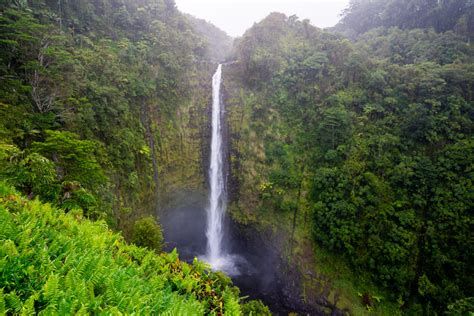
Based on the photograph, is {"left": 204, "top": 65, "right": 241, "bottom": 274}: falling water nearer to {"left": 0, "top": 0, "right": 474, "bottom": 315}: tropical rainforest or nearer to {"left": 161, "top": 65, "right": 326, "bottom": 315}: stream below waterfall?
{"left": 161, "top": 65, "right": 326, "bottom": 315}: stream below waterfall

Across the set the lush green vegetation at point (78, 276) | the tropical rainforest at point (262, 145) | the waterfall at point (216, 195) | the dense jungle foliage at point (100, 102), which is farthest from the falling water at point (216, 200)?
the lush green vegetation at point (78, 276)

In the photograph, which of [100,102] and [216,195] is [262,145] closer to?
[216,195]

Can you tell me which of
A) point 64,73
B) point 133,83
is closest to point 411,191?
point 133,83

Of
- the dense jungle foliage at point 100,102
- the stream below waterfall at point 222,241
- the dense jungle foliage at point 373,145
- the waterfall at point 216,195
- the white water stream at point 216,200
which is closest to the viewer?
the dense jungle foliage at point 100,102

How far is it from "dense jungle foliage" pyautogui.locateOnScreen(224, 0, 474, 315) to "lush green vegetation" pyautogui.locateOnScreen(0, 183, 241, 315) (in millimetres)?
13234

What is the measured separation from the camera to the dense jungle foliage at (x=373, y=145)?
14.4m

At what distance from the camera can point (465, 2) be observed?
73.3ft

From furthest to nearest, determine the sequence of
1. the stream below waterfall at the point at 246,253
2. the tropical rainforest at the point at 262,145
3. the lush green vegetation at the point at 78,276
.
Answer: the stream below waterfall at the point at 246,253 < the tropical rainforest at the point at 262,145 < the lush green vegetation at the point at 78,276

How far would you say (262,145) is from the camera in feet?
70.6

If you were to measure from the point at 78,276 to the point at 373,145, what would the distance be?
59.5 ft

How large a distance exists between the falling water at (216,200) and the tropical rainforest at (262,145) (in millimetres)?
808

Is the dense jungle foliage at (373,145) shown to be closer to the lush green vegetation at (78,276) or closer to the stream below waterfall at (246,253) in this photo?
the stream below waterfall at (246,253)

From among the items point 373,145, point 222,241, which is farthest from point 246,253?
point 373,145

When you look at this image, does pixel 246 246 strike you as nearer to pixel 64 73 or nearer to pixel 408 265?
pixel 408 265
